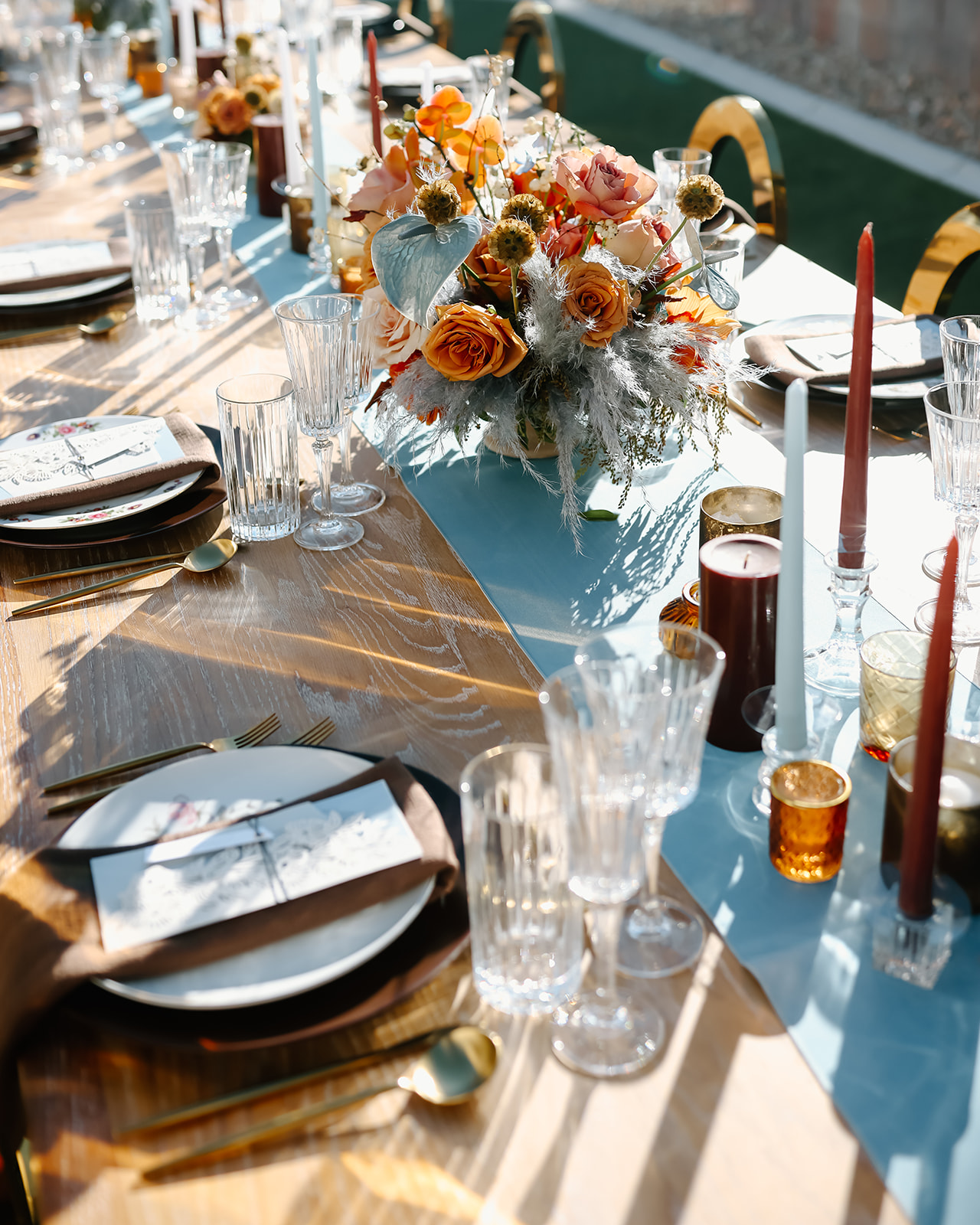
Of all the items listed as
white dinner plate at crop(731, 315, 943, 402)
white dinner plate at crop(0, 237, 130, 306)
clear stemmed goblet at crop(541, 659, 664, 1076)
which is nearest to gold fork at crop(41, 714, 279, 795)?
clear stemmed goblet at crop(541, 659, 664, 1076)

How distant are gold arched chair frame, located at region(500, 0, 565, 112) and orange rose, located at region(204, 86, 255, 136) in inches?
44.6

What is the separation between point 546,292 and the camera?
1.11m

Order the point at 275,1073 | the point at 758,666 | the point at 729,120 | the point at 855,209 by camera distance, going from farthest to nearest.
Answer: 1. the point at 855,209
2. the point at 729,120
3. the point at 758,666
4. the point at 275,1073

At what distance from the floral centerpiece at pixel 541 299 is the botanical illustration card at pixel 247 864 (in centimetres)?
46

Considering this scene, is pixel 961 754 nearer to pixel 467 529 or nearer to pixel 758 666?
pixel 758 666

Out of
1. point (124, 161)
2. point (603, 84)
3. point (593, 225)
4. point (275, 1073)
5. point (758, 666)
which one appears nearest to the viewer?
point (275, 1073)

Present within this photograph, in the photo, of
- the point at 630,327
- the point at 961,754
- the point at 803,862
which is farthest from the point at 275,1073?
the point at 630,327

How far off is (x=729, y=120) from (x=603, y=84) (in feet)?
14.4

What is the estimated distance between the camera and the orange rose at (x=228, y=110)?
229 centimetres

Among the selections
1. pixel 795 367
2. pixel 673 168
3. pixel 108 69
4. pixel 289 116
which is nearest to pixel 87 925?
Result: pixel 795 367

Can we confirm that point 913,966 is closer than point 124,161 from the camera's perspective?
Yes

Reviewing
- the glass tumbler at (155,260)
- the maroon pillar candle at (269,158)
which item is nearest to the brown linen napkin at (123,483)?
the glass tumbler at (155,260)

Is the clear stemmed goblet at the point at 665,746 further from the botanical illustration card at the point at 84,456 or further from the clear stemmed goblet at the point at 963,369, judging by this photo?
the botanical illustration card at the point at 84,456

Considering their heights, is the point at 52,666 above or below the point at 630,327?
below
